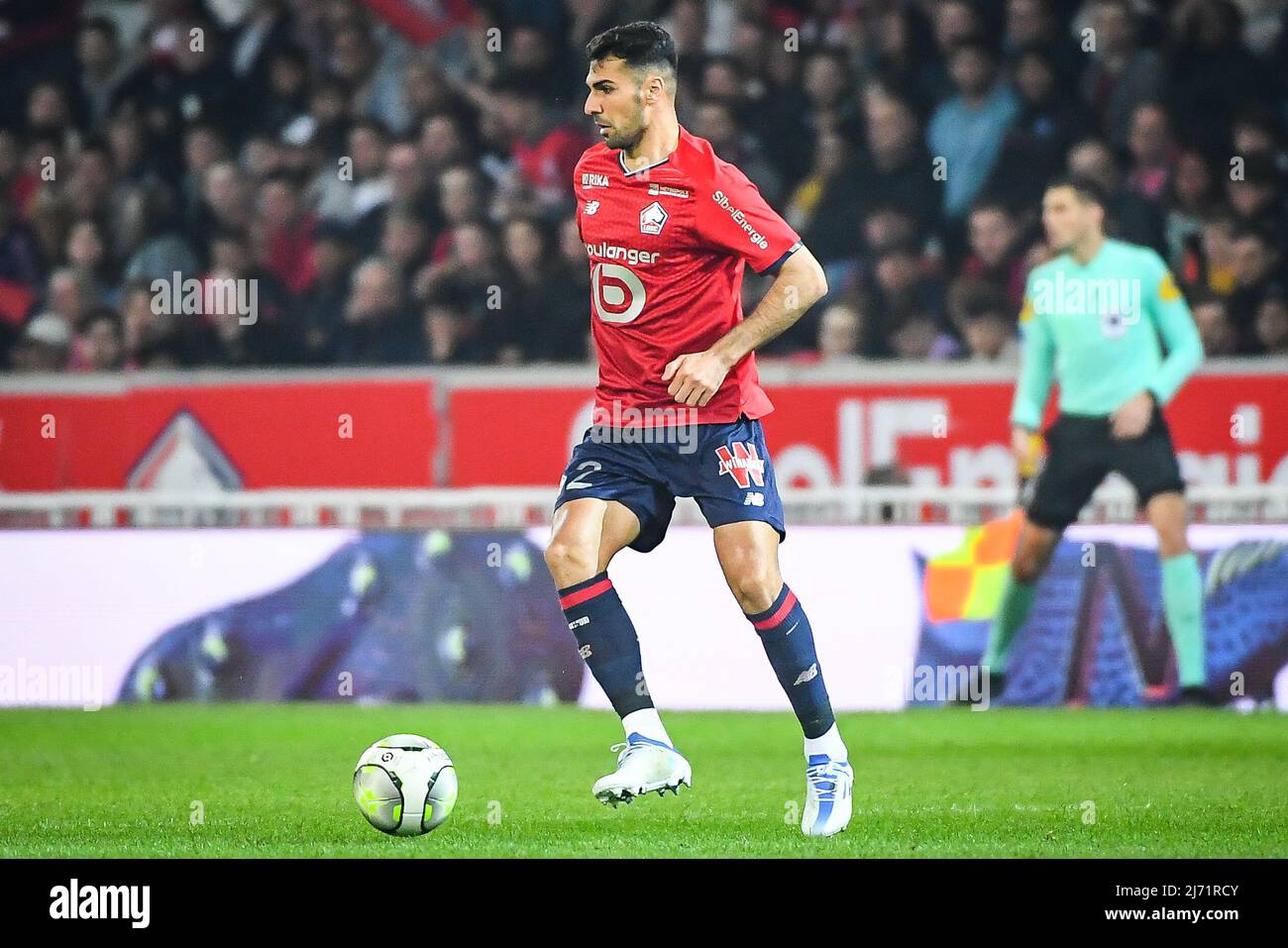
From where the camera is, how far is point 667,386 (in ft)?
18.0

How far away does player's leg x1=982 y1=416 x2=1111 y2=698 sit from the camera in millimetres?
9008

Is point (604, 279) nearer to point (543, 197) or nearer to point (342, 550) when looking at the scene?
point (342, 550)

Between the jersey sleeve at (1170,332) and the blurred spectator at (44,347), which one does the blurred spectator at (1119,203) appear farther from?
the blurred spectator at (44,347)

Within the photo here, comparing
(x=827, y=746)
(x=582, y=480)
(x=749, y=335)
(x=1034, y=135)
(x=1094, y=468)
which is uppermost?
(x=1034, y=135)

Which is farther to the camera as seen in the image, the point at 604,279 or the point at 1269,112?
the point at 1269,112

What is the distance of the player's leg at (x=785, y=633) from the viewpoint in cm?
526

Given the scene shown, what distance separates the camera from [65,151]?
1261 cm

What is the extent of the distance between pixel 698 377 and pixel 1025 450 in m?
4.22

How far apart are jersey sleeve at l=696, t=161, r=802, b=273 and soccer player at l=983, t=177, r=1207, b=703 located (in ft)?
13.0

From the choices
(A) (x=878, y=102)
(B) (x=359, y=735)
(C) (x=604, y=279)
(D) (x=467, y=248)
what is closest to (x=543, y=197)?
(D) (x=467, y=248)

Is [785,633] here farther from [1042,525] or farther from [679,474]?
[1042,525]

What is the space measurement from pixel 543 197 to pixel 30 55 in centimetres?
405

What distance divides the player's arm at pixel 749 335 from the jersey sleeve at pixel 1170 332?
4252mm

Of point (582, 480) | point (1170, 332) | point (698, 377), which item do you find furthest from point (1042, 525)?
point (698, 377)
